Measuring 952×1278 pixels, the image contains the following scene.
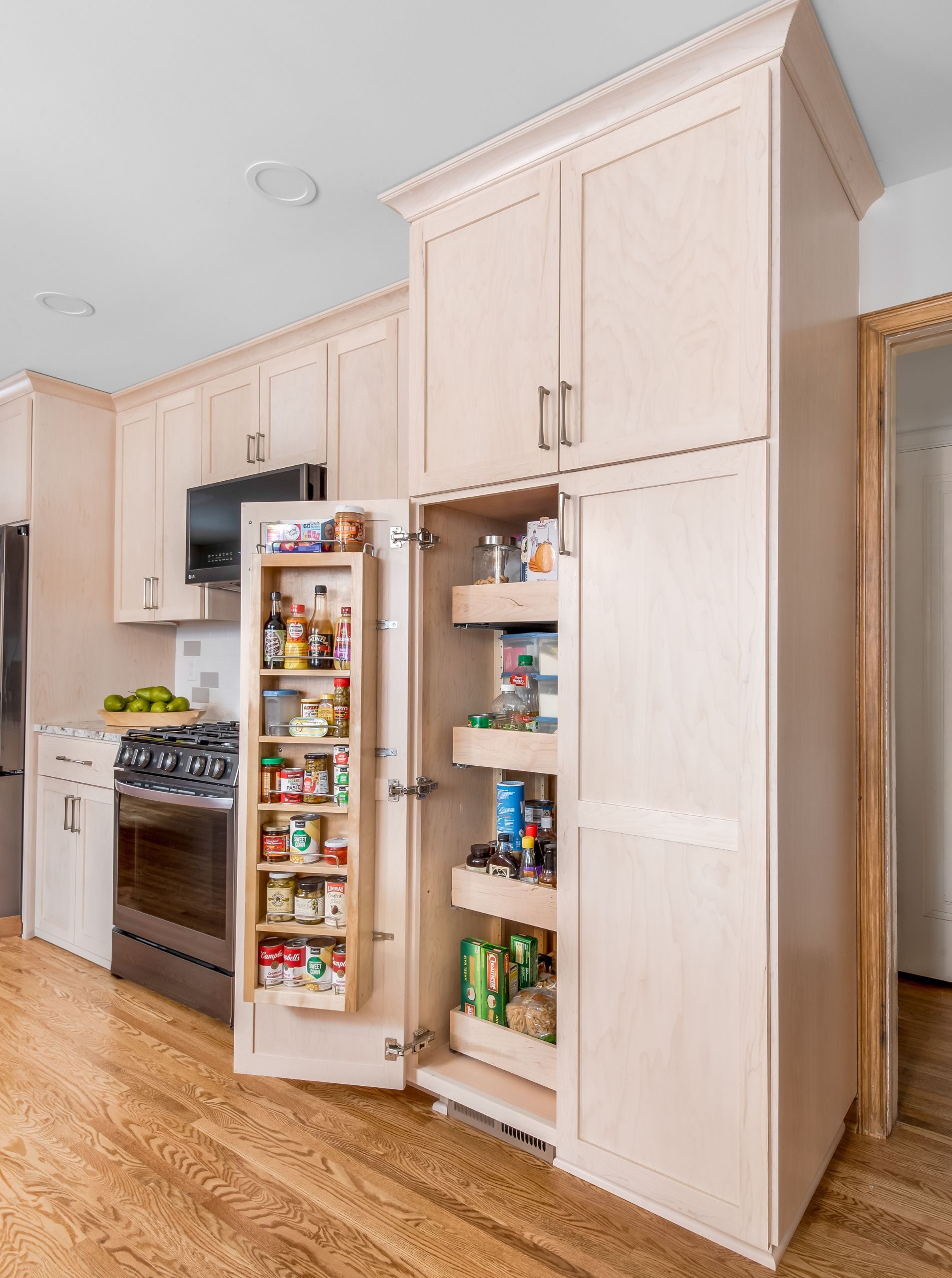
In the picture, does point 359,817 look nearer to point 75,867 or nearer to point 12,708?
point 75,867

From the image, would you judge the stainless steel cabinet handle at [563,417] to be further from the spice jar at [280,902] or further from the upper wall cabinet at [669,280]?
the spice jar at [280,902]

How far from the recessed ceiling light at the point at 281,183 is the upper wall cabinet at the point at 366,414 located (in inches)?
24.5

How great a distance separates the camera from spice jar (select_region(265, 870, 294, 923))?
2311mm

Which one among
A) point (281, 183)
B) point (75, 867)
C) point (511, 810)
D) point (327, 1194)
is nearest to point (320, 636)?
point (511, 810)

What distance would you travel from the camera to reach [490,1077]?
2.17 m

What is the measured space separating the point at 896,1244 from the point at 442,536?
76.9 inches

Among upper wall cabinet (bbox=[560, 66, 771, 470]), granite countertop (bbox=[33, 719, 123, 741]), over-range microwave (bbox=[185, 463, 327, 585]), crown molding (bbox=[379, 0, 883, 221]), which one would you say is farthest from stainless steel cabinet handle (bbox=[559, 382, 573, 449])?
granite countertop (bbox=[33, 719, 123, 741])

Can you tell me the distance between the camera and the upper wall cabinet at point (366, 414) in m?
2.79

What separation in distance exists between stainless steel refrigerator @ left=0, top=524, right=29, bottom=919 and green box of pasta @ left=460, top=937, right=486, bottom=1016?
2338mm

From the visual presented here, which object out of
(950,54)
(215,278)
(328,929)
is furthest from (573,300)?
(328,929)

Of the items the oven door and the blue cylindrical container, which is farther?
the oven door

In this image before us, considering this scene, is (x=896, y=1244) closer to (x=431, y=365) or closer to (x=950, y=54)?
(x=431, y=365)

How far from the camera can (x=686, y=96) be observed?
1731 millimetres

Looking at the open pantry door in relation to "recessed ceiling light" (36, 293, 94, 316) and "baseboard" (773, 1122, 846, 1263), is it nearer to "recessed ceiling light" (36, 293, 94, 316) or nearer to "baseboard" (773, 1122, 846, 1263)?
"baseboard" (773, 1122, 846, 1263)
